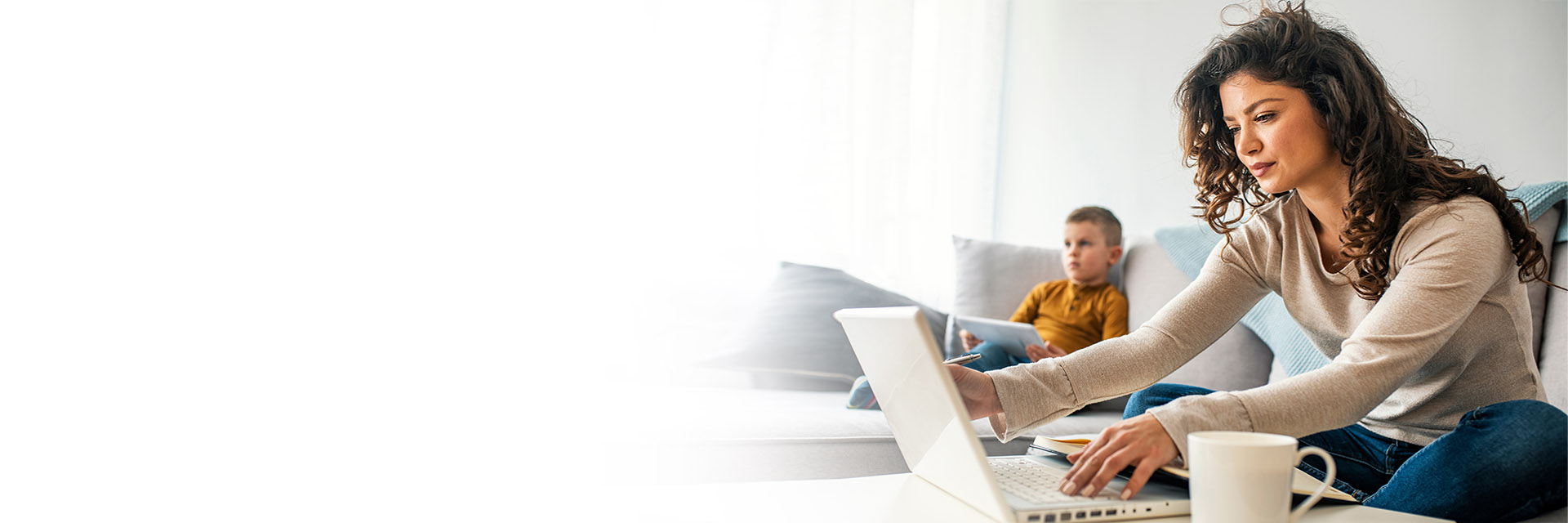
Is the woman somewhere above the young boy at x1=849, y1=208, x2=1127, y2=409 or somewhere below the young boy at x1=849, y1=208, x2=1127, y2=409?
above

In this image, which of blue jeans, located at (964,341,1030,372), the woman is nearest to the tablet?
blue jeans, located at (964,341,1030,372)

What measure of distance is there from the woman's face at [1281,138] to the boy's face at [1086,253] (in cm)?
108

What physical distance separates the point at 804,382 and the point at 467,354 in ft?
2.80

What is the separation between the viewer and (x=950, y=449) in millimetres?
746

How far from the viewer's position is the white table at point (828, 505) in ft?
2.40

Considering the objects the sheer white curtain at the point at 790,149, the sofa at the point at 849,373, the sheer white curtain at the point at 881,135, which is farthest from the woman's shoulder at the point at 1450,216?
the sheer white curtain at the point at 881,135

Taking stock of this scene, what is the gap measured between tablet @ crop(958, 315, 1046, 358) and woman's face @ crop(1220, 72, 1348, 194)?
0.80 meters

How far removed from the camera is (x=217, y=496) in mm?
1375

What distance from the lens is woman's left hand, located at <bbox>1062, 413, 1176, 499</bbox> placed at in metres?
0.72

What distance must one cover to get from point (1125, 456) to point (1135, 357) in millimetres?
303

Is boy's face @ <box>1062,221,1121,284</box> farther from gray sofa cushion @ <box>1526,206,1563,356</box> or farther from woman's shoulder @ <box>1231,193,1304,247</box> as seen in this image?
woman's shoulder @ <box>1231,193,1304,247</box>

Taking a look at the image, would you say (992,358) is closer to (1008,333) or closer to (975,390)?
(1008,333)

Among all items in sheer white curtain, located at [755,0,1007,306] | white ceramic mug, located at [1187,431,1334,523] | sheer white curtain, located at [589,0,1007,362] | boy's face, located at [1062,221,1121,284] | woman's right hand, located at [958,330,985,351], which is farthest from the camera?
sheer white curtain, located at [755,0,1007,306]

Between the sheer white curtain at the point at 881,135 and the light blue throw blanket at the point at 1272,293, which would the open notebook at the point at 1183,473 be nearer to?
the light blue throw blanket at the point at 1272,293
